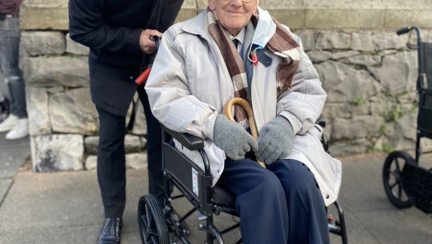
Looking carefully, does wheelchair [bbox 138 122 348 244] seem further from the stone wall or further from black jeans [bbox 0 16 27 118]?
black jeans [bbox 0 16 27 118]

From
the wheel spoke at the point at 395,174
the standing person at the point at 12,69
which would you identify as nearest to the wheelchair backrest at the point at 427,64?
the wheel spoke at the point at 395,174

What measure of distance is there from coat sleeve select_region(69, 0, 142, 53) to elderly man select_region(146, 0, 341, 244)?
301mm

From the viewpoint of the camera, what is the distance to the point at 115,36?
9.12ft

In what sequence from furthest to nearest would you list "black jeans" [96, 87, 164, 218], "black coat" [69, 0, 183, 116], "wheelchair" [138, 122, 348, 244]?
1. "black jeans" [96, 87, 164, 218]
2. "black coat" [69, 0, 183, 116]
3. "wheelchair" [138, 122, 348, 244]

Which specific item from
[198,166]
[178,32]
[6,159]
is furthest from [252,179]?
[6,159]

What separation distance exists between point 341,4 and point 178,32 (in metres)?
2.16

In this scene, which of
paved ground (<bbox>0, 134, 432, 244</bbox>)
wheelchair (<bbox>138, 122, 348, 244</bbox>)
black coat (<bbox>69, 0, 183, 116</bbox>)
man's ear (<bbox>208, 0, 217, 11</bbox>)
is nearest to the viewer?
wheelchair (<bbox>138, 122, 348, 244</bbox>)

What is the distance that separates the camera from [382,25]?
172 inches

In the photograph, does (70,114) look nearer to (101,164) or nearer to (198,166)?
(101,164)

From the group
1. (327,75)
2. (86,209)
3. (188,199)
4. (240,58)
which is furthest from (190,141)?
(327,75)

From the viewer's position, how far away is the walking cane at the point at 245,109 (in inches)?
97.4

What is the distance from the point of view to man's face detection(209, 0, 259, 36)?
8.27ft

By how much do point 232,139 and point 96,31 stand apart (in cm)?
101

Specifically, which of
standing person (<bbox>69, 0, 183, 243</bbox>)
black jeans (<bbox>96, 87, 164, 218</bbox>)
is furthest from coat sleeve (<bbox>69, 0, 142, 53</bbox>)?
black jeans (<bbox>96, 87, 164, 218</bbox>)
